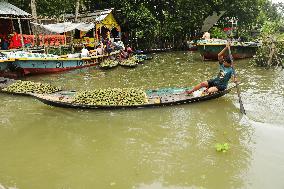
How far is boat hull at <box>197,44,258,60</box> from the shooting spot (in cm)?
1885

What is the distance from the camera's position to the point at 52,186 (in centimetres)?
551

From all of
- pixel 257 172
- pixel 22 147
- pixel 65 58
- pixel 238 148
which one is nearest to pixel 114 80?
pixel 65 58

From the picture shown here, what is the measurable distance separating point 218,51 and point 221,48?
1.07 ft

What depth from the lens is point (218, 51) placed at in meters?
19.0

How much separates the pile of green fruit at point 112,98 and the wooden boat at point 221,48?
10.5 meters

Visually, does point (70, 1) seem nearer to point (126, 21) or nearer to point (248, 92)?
point (126, 21)

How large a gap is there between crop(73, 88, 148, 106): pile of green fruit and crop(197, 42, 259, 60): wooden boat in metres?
10.5

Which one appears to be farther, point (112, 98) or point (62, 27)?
point (62, 27)

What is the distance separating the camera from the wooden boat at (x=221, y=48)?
61.7 ft

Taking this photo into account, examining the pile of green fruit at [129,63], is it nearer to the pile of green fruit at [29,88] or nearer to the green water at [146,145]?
the pile of green fruit at [29,88]

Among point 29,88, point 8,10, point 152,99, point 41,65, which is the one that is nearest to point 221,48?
point 41,65

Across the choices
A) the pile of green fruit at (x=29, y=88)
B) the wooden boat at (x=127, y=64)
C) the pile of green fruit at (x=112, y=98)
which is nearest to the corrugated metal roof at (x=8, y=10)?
the wooden boat at (x=127, y=64)

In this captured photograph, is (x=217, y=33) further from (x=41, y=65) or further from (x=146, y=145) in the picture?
(x=146, y=145)

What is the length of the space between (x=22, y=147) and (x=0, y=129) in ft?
5.52
